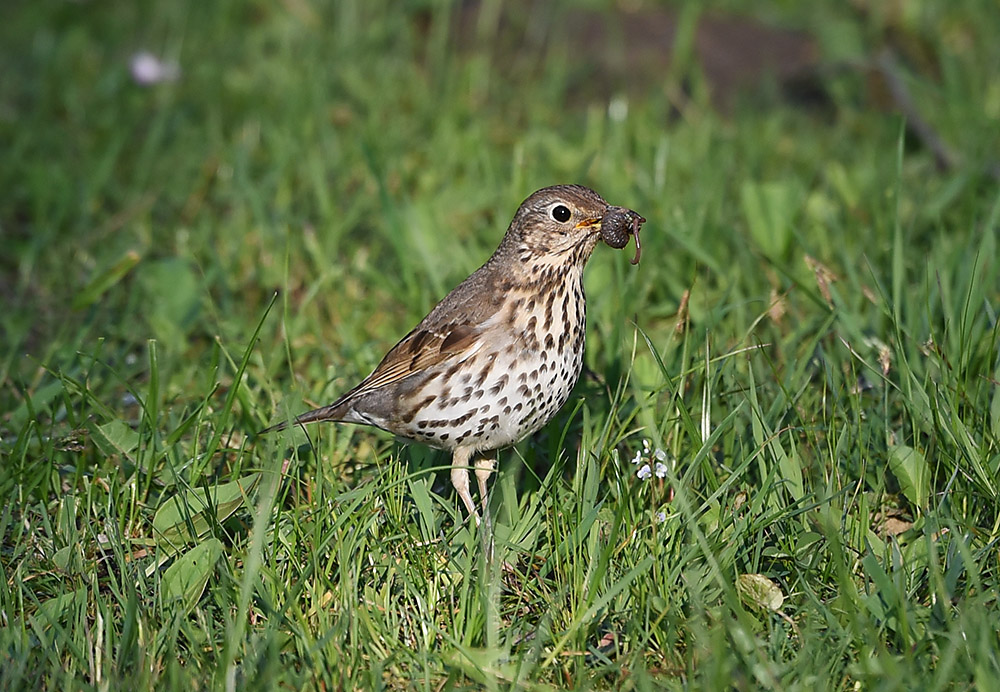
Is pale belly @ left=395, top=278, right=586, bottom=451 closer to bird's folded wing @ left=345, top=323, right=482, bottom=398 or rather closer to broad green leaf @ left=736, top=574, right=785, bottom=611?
bird's folded wing @ left=345, top=323, right=482, bottom=398

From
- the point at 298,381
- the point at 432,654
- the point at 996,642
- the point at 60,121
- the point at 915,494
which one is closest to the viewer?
the point at 996,642

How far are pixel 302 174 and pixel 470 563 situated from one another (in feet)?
13.2

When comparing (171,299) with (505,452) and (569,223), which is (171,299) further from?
(569,223)

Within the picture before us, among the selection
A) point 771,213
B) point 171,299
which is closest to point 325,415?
point 171,299

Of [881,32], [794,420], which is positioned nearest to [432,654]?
[794,420]

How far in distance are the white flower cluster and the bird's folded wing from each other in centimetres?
66

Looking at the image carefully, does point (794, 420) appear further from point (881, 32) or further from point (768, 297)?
point (881, 32)

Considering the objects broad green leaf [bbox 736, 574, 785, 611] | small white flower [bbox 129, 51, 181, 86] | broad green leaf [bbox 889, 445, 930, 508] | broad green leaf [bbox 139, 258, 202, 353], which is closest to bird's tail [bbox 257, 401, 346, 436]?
broad green leaf [bbox 139, 258, 202, 353]

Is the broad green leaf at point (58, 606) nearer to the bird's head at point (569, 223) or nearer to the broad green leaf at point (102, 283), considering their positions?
the bird's head at point (569, 223)

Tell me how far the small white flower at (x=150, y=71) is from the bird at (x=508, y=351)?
4526 mm

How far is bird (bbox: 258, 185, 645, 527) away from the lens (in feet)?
13.0

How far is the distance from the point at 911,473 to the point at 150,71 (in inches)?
233

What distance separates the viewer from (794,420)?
429 centimetres

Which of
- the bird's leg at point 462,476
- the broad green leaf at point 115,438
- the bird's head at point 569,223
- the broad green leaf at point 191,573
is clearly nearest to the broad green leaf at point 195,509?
the broad green leaf at point 191,573
